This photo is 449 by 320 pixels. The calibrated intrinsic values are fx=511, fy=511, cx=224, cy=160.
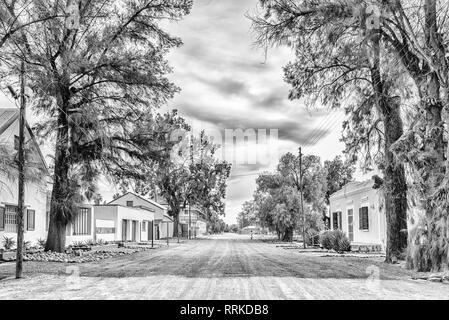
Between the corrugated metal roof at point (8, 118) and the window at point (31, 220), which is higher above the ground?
the corrugated metal roof at point (8, 118)

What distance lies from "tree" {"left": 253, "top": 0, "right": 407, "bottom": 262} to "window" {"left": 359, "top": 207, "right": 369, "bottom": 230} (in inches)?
442

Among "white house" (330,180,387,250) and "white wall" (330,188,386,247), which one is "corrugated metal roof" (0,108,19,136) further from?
"white house" (330,180,387,250)

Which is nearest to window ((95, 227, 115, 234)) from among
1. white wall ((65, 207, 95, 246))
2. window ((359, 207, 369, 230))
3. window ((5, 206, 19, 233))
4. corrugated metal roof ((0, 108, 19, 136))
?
white wall ((65, 207, 95, 246))

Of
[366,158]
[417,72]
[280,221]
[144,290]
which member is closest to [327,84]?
[366,158]

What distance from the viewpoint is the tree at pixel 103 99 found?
23.6m

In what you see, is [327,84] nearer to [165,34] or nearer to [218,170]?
[165,34]

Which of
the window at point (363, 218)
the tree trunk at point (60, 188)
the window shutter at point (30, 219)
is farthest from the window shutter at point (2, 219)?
the window at point (363, 218)

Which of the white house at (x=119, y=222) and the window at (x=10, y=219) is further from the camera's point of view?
the white house at (x=119, y=222)

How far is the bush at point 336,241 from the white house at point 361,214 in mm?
1963

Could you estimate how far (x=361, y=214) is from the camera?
1401 inches

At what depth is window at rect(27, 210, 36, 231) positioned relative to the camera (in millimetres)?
28914

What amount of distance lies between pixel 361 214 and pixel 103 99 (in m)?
19.9

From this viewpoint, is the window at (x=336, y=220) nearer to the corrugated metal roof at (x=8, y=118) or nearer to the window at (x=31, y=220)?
the window at (x=31, y=220)

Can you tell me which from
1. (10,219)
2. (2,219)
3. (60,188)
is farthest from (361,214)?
(2,219)
